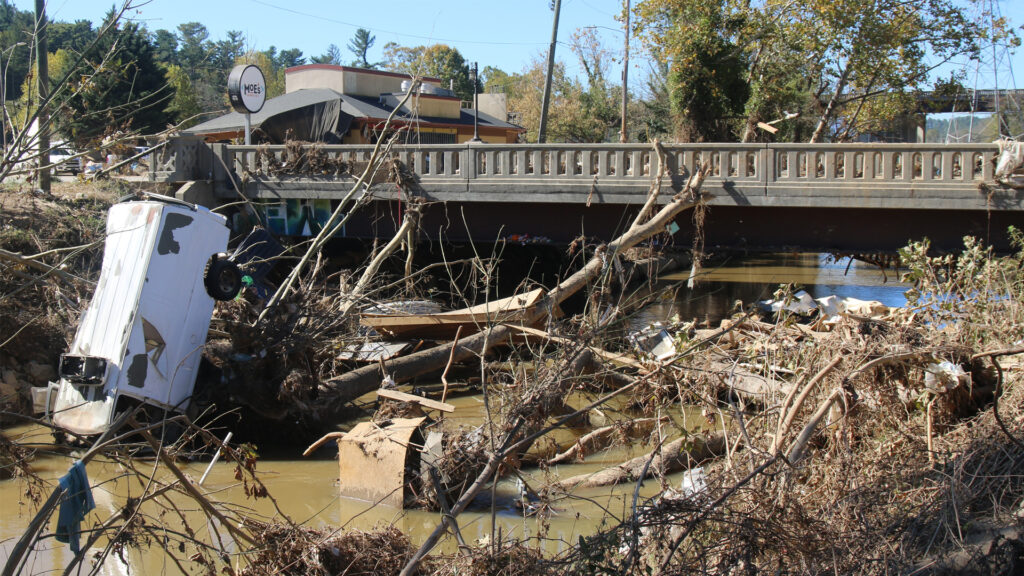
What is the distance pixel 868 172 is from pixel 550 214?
6.14 meters

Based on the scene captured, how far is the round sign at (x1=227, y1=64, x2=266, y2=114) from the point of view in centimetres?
1881

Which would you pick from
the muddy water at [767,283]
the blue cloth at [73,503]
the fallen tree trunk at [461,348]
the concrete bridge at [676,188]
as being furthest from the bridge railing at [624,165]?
the blue cloth at [73,503]

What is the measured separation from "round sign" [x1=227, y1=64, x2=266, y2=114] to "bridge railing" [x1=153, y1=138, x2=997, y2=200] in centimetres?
99

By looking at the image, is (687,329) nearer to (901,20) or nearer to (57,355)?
(57,355)

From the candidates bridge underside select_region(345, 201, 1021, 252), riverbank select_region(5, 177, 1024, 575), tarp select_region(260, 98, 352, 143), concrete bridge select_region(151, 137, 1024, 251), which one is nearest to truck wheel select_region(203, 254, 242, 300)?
riverbank select_region(5, 177, 1024, 575)

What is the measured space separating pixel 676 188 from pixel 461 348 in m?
5.79

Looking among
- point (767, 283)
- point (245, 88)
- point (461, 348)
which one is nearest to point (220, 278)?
point (461, 348)

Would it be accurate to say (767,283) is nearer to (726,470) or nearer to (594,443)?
(594,443)

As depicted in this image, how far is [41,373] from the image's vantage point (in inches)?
476

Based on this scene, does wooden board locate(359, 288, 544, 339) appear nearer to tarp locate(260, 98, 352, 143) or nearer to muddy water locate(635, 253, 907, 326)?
muddy water locate(635, 253, 907, 326)

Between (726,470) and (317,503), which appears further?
(317,503)

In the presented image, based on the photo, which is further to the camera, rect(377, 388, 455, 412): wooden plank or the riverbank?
rect(377, 388, 455, 412): wooden plank

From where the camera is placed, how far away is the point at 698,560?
477cm

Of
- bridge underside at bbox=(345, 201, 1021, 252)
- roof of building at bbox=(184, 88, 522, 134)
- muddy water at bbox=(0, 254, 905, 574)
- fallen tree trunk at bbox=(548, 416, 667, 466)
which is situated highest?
roof of building at bbox=(184, 88, 522, 134)
